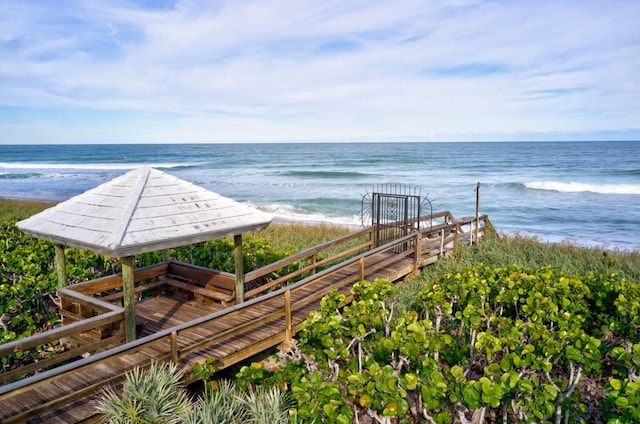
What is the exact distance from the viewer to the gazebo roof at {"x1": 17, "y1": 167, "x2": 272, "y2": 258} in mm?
5957

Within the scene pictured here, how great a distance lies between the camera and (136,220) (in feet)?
20.4

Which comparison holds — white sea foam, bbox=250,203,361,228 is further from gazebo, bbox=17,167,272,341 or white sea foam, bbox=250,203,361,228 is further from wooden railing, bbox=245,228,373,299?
gazebo, bbox=17,167,272,341

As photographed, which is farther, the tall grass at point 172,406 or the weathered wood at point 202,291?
the weathered wood at point 202,291

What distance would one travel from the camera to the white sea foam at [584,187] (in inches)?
1458

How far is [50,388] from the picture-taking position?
5.52m

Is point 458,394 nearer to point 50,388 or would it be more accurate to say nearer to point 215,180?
point 50,388

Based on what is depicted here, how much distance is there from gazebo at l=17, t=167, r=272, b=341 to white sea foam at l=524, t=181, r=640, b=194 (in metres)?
37.7

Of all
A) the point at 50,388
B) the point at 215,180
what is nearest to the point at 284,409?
the point at 50,388

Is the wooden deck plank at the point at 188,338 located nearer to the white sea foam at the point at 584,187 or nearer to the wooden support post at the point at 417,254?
the wooden support post at the point at 417,254

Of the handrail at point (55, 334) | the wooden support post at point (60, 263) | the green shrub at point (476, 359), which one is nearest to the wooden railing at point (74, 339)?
the handrail at point (55, 334)

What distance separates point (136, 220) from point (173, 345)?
1.76m

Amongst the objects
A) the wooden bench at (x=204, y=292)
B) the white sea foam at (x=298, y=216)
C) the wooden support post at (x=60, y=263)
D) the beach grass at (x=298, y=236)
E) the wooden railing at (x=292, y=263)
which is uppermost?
the wooden support post at (x=60, y=263)

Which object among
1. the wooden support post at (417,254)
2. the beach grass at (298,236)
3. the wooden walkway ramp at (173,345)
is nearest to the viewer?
the wooden walkway ramp at (173,345)

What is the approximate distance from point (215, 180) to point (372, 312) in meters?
46.4
